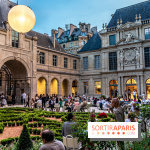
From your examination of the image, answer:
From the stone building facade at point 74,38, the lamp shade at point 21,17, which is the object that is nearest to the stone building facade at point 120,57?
the stone building facade at point 74,38

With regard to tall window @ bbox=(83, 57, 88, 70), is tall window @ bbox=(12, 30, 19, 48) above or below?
above

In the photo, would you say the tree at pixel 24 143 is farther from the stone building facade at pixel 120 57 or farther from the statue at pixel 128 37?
the statue at pixel 128 37

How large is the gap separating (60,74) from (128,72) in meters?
10.4

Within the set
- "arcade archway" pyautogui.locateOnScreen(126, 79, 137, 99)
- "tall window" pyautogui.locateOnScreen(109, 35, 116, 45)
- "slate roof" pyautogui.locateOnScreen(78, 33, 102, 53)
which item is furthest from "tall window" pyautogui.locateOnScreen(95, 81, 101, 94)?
"tall window" pyautogui.locateOnScreen(109, 35, 116, 45)

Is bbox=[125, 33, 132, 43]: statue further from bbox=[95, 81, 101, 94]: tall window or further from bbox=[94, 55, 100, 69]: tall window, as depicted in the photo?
bbox=[95, 81, 101, 94]: tall window

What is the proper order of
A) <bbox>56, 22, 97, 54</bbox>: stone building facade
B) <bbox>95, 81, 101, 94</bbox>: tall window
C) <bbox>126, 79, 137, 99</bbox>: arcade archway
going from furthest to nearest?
<bbox>56, 22, 97, 54</bbox>: stone building facade, <bbox>95, 81, 101, 94</bbox>: tall window, <bbox>126, 79, 137, 99</bbox>: arcade archway

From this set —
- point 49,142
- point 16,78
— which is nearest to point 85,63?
point 16,78

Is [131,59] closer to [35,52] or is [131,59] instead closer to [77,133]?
[35,52]

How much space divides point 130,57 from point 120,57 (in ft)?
5.04

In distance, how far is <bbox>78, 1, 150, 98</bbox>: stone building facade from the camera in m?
25.9

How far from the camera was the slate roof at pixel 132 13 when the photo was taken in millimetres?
27788

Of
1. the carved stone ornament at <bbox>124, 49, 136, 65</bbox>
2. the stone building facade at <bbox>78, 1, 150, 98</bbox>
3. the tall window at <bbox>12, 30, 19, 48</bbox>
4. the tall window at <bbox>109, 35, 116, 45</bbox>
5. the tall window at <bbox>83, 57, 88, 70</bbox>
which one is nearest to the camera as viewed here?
the tall window at <bbox>12, 30, 19, 48</bbox>

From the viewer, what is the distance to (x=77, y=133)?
375 centimetres

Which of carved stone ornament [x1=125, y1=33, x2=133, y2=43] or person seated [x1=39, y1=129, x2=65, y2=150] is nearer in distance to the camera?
person seated [x1=39, y1=129, x2=65, y2=150]
